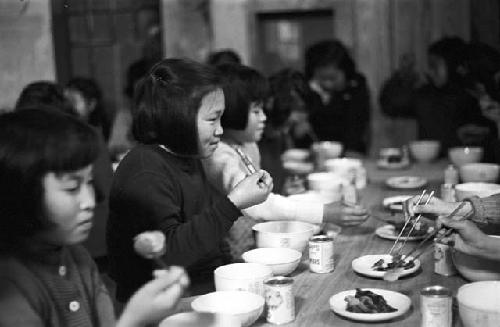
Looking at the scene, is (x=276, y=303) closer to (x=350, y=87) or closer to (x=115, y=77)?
(x=350, y=87)

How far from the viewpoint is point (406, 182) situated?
3.15 m

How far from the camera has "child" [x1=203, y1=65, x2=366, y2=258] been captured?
2307 millimetres

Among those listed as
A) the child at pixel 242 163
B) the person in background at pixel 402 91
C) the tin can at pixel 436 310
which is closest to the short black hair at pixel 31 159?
the tin can at pixel 436 310

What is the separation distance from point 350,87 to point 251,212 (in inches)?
101

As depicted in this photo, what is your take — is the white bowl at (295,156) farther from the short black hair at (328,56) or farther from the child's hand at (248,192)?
the child's hand at (248,192)

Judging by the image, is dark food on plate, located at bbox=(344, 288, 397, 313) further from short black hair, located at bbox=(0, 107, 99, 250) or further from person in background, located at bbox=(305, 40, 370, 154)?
person in background, located at bbox=(305, 40, 370, 154)

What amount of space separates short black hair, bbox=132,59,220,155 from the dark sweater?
69 mm

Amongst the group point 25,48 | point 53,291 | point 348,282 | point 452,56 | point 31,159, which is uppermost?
point 25,48

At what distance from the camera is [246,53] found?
542 cm

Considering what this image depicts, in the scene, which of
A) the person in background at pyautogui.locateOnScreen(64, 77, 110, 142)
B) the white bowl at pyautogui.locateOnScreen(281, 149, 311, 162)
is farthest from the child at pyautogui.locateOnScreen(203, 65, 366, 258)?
the person in background at pyautogui.locateOnScreen(64, 77, 110, 142)

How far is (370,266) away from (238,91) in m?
0.96

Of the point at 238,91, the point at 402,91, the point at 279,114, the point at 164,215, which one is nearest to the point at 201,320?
the point at 164,215

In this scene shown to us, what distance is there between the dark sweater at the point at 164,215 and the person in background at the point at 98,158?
0.76m

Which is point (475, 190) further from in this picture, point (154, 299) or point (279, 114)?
point (154, 299)
